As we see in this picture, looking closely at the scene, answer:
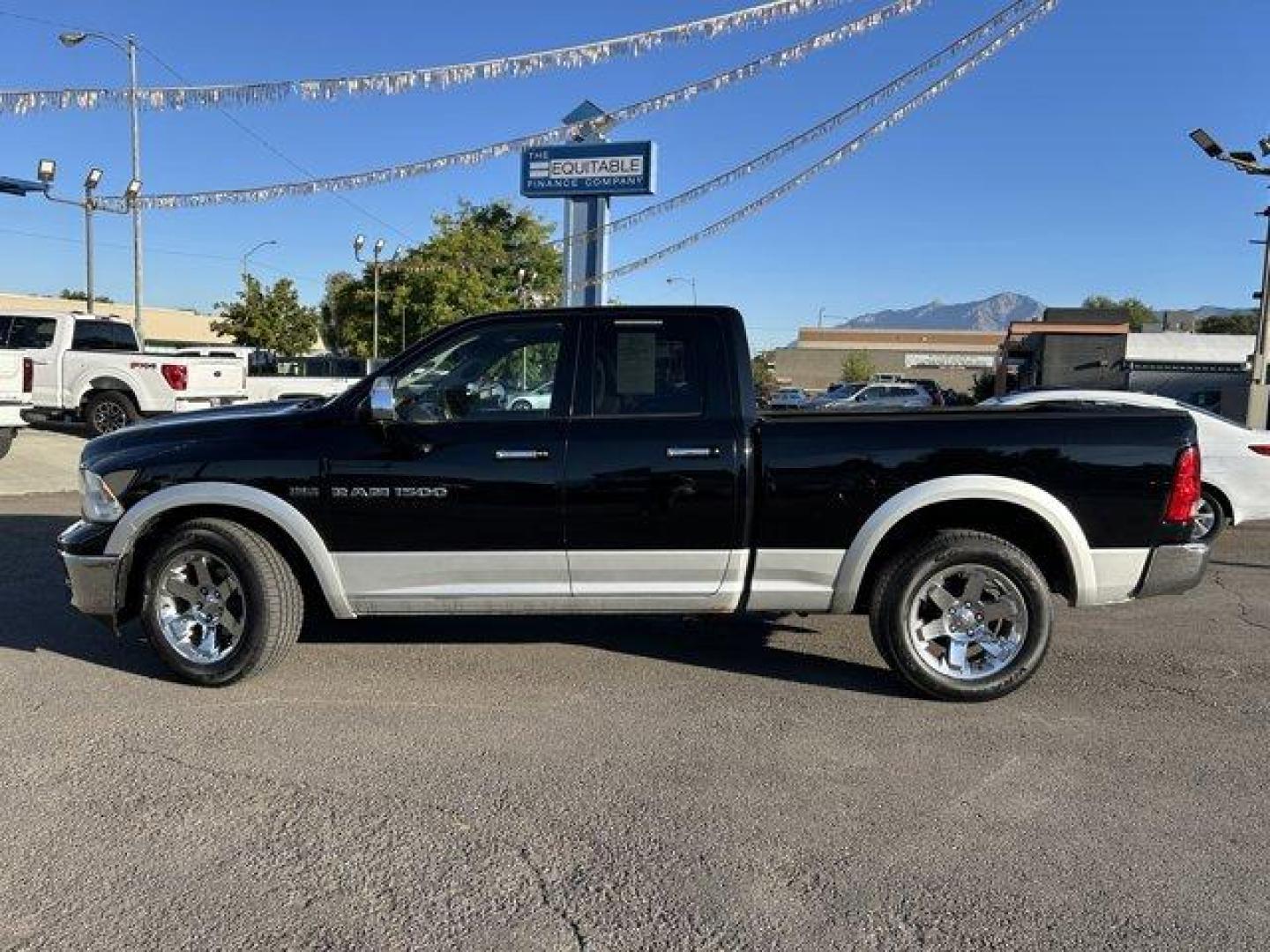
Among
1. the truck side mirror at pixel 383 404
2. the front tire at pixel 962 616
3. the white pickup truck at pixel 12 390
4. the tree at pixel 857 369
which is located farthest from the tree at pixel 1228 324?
the truck side mirror at pixel 383 404

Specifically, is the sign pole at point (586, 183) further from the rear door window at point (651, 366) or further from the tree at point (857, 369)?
the tree at point (857, 369)

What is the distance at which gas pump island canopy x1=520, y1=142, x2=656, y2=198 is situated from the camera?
19.4 m

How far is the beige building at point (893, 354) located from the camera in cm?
11181

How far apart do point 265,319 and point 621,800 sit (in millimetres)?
50942

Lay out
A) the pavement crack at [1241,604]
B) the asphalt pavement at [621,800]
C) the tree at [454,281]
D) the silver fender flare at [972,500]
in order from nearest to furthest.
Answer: the asphalt pavement at [621,800] < the silver fender flare at [972,500] < the pavement crack at [1241,604] < the tree at [454,281]

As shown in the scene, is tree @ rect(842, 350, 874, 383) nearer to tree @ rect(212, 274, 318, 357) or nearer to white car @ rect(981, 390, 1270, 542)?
tree @ rect(212, 274, 318, 357)

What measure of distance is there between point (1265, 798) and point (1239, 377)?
123ft

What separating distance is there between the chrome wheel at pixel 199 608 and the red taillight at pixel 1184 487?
450cm

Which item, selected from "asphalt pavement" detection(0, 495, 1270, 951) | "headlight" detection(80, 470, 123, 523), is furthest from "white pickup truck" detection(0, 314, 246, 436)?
"headlight" detection(80, 470, 123, 523)

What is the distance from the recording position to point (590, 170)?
779 inches

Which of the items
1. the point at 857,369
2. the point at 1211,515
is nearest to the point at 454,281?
the point at 1211,515

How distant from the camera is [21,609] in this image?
6336 mm

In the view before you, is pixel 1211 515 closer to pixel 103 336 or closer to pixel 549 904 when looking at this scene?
pixel 549 904

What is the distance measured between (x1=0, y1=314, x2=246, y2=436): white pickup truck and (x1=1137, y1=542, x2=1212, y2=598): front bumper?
14436 mm
